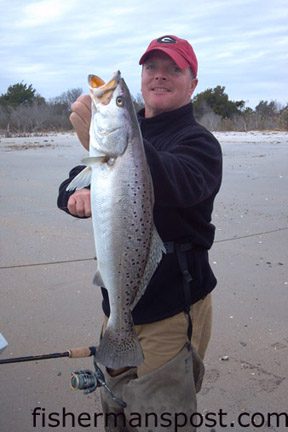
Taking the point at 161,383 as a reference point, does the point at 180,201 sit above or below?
above

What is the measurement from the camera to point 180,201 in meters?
2.85

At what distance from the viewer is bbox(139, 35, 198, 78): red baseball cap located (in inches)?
127

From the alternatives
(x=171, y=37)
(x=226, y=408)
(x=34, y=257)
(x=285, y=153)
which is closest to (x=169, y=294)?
(x=226, y=408)

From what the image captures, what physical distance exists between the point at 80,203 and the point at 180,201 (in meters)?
0.55

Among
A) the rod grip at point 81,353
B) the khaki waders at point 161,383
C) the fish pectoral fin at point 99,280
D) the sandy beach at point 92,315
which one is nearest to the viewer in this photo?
the fish pectoral fin at point 99,280

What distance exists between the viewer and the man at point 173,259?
3.00m

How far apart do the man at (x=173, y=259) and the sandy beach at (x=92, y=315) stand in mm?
670

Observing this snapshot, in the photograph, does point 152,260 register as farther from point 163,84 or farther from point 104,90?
point 163,84

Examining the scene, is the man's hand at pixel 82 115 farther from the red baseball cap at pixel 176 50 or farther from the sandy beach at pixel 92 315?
the sandy beach at pixel 92 315

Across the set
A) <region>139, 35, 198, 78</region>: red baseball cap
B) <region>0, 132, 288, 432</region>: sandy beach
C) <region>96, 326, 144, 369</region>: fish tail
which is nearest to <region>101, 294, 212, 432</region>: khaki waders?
<region>96, 326, 144, 369</region>: fish tail

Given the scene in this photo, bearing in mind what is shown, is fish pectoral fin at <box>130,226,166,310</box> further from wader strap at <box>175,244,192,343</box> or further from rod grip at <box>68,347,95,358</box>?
rod grip at <box>68,347,95,358</box>

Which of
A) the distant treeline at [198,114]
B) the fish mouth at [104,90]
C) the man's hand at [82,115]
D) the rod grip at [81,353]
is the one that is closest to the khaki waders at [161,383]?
the rod grip at [81,353]

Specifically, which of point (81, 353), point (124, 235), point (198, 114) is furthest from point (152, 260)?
point (198, 114)

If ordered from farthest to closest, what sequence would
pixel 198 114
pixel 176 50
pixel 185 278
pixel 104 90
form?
1. pixel 198 114
2. pixel 176 50
3. pixel 185 278
4. pixel 104 90
